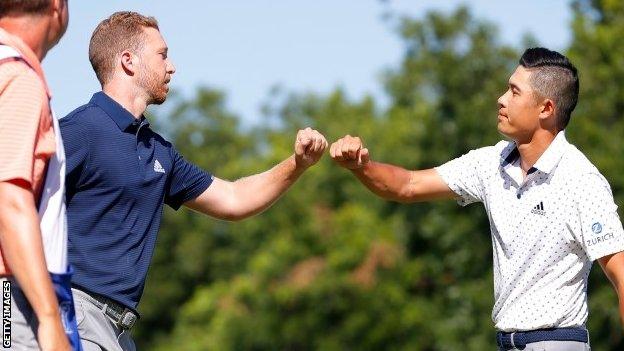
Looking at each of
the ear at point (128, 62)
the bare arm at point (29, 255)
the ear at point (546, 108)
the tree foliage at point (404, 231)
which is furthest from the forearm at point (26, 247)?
the tree foliage at point (404, 231)

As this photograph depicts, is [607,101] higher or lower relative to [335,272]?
higher

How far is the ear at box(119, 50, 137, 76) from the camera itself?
6129 millimetres

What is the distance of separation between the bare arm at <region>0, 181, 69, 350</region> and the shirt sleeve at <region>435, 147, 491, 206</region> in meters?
3.27

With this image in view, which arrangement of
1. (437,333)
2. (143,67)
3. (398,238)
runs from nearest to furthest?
(143,67) → (437,333) → (398,238)

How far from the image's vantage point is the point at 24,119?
13.7 ft

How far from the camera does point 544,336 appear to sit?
634cm

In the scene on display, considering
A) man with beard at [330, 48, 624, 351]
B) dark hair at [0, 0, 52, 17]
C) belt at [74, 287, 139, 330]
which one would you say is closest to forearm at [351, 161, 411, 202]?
man with beard at [330, 48, 624, 351]

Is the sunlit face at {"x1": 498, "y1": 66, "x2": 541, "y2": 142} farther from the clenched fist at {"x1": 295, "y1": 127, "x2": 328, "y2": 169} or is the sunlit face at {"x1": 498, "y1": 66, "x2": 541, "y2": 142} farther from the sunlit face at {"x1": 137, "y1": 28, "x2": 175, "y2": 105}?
the sunlit face at {"x1": 137, "y1": 28, "x2": 175, "y2": 105}

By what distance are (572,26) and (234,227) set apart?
78.2ft

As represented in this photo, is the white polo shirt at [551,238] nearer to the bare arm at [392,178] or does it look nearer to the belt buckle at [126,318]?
the bare arm at [392,178]

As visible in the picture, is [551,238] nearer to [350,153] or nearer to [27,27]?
[350,153]

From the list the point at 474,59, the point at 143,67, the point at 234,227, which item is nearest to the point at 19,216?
the point at 143,67

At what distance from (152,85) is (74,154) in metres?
0.67

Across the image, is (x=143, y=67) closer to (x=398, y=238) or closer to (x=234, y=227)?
(x=398, y=238)
